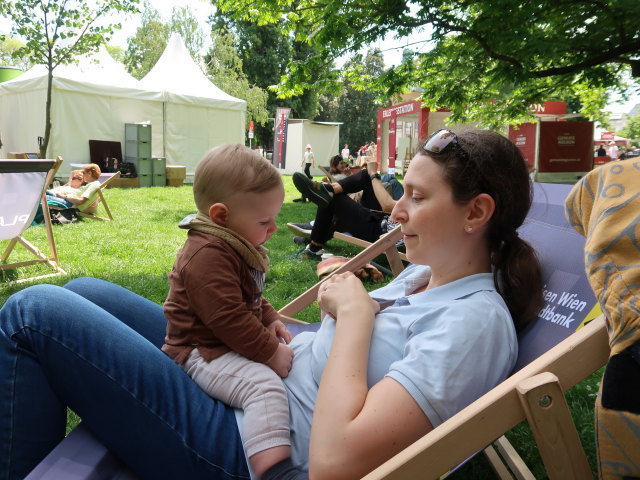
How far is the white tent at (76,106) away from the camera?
14000mm

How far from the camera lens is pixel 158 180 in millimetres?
14922

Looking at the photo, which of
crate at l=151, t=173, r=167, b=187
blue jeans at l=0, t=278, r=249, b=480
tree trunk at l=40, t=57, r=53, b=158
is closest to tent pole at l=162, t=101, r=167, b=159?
crate at l=151, t=173, r=167, b=187

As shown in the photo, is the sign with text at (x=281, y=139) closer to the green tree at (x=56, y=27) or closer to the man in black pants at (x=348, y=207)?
the green tree at (x=56, y=27)

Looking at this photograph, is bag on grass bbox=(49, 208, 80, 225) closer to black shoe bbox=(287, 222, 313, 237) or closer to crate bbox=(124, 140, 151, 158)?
black shoe bbox=(287, 222, 313, 237)

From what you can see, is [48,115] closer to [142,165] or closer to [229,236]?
[142,165]

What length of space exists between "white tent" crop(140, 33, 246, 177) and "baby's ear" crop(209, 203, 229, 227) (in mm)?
15191

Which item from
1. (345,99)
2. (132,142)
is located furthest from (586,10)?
(345,99)

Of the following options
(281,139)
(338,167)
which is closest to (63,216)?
(338,167)

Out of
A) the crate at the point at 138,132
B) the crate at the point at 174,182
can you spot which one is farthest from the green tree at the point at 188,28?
the crate at the point at 174,182

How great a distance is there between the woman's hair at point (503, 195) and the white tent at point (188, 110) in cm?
1563

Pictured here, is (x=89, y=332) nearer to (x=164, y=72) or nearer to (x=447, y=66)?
(x=447, y=66)

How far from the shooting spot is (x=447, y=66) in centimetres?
618

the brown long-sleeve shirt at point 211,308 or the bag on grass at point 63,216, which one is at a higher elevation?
the brown long-sleeve shirt at point 211,308

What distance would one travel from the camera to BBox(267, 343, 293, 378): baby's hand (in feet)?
4.98
